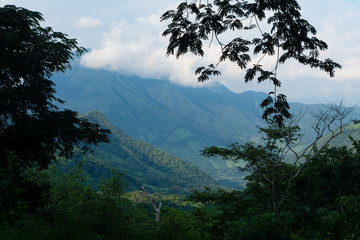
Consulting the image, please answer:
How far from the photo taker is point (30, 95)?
11.8 meters

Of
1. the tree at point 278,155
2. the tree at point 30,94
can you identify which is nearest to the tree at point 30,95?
the tree at point 30,94

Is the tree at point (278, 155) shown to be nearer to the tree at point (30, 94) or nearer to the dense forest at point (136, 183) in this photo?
the dense forest at point (136, 183)

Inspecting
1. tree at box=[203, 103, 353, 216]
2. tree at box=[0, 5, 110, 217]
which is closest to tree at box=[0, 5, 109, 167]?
tree at box=[0, 5, 110, 217]

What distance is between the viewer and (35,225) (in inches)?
466

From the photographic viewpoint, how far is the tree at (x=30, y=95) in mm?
11445

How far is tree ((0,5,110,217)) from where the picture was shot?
451 inches

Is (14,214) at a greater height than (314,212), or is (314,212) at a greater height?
(314,212)

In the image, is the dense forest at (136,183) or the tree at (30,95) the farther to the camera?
the tree at (30,95)

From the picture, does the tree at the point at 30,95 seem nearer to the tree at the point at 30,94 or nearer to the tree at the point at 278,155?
the tree at the point at 30,94

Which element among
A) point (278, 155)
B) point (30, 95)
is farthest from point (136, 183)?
point (278, 155)

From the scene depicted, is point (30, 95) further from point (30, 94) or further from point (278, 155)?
point (278, 155)

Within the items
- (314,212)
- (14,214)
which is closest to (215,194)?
(314,212)

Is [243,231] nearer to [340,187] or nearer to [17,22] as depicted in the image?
[340,187]

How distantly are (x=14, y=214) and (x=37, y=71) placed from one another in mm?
10213
